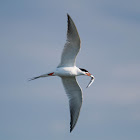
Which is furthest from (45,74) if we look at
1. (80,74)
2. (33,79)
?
(80,74)

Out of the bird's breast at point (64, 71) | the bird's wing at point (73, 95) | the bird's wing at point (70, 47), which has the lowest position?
the bird's wing at point (73, 95)

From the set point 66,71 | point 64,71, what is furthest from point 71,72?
point 64,71

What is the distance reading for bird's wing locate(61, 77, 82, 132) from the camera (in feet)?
69.2

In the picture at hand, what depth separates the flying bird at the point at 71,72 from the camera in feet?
62.8

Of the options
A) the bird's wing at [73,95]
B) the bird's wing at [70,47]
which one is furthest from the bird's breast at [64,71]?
the bird's wing at [73,95]

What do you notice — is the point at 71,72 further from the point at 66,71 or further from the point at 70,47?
the point at 70,47

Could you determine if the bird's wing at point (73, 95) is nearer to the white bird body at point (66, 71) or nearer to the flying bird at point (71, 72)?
the flying bird at point (71, 72)

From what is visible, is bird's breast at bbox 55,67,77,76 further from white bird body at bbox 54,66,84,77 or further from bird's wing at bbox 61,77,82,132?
bird's wing at bbox 61,77,82,132

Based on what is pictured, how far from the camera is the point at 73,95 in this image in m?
21.2

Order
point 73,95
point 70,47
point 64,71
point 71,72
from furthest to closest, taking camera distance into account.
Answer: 1. point 73,95
2. point 71,72
3. point 64,71
4. point 70,47

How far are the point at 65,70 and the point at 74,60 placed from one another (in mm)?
706

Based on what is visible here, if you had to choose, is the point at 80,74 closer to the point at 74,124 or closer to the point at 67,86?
the point at 67,86

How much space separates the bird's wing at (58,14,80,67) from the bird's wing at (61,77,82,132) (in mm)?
1146

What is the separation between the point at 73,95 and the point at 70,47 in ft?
9.91
